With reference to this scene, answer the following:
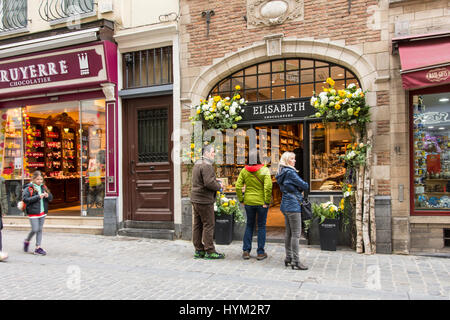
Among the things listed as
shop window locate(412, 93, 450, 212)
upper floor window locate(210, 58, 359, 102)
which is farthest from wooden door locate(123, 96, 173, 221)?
shop window locate(412, 93, 450, 212)

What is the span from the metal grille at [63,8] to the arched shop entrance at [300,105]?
13.9 feet

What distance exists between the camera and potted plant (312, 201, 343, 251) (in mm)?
7223

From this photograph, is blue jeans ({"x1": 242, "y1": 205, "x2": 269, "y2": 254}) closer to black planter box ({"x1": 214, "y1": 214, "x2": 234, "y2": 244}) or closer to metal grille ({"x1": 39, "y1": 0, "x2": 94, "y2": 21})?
black planter box ({"x1": 214, "y1": 214, "x2": 234, "y2": 244})

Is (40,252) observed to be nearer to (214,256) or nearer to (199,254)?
(199,254)

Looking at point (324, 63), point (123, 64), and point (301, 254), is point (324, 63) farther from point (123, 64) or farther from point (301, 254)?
point (123, 64)

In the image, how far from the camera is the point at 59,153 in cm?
1330

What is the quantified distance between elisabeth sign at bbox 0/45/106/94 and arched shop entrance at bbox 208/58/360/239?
3180mm

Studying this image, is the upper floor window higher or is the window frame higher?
the upper floor window

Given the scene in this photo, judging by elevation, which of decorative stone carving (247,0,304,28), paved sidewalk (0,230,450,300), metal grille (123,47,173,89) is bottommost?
paved sidewalk (0,230,450,300)

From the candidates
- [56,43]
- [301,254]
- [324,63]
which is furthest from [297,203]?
[56,43]

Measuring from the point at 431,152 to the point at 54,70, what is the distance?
899 cm

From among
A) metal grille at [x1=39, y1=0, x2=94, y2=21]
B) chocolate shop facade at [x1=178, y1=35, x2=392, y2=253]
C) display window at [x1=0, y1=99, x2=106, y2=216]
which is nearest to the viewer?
chocolate shop facade at [x1=178, y1=35, x2=392, y2=253]

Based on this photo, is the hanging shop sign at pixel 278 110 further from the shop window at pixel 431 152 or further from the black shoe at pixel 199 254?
the black shoe at pixel 199 254

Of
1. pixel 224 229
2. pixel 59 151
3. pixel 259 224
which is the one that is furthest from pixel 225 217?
pixel 59 151
